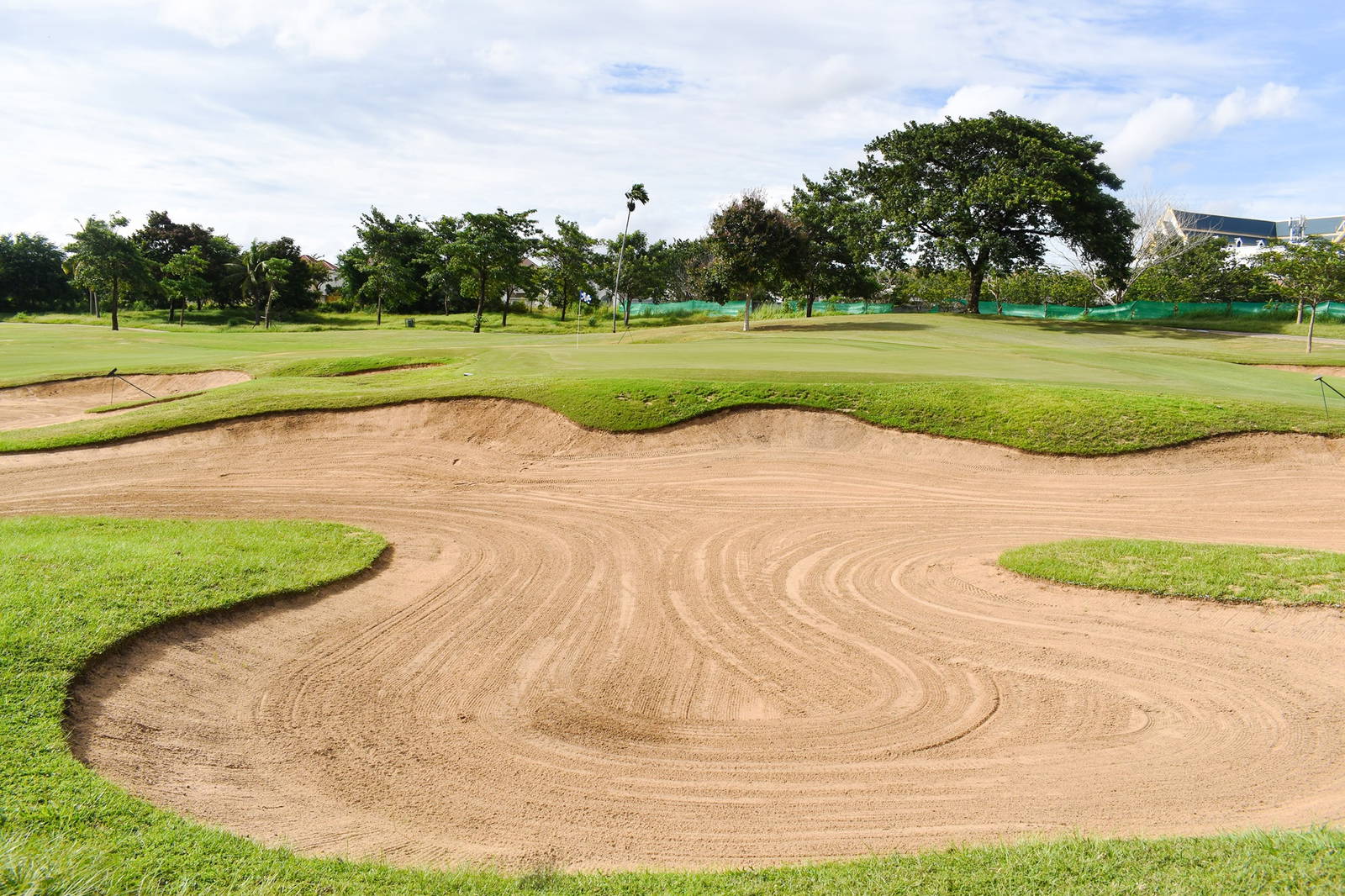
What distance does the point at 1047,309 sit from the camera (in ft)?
224

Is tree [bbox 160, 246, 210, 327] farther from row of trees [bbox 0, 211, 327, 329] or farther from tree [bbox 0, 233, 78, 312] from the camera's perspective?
tree [bbox 0, 233, 78, 312]

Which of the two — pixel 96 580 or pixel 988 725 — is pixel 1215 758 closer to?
pixel 988 725

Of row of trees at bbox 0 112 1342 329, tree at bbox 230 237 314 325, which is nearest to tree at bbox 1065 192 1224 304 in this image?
row of trees at bbox 0 112 1342 329

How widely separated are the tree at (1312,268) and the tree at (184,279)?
74.4m

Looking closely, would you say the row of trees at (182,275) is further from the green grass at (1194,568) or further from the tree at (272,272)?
the green grass at (1194,568)

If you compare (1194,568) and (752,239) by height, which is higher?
(752,239)

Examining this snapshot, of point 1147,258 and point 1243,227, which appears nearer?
point 1147,258

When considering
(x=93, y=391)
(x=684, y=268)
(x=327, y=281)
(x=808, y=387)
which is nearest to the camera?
(x=808, y=387)

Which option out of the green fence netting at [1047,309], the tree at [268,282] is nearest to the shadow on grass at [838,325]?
the green fence netting at [1047,309]

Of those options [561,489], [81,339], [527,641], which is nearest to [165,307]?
[81,339]

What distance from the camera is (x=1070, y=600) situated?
31.9ft

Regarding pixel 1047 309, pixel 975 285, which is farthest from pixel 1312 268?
pixel 1047 309

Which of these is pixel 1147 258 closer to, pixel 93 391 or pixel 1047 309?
pixel 1047 309

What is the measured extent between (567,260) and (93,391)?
49.8 m
